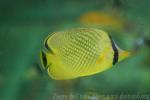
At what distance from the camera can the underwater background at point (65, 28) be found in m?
1.49

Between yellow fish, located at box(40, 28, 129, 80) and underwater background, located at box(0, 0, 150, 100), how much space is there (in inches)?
0.9

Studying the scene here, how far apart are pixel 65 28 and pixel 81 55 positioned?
0.13 metres

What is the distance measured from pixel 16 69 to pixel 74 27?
283mm

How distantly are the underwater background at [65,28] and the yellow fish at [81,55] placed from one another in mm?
24

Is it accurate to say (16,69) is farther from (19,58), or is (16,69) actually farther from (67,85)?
(67,85)

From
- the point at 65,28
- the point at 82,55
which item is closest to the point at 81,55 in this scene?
the point at 82,55

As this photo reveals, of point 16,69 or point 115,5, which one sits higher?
point 115,5

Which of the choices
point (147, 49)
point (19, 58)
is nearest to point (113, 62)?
point (147, 49)

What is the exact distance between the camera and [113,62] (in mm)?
1493

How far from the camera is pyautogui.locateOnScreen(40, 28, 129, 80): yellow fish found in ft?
4.91

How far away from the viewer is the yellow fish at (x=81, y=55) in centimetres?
150

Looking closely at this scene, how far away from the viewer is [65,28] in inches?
61.1

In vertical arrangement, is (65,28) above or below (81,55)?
above

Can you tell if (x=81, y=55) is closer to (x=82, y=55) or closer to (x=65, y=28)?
(x=82, y=55)
